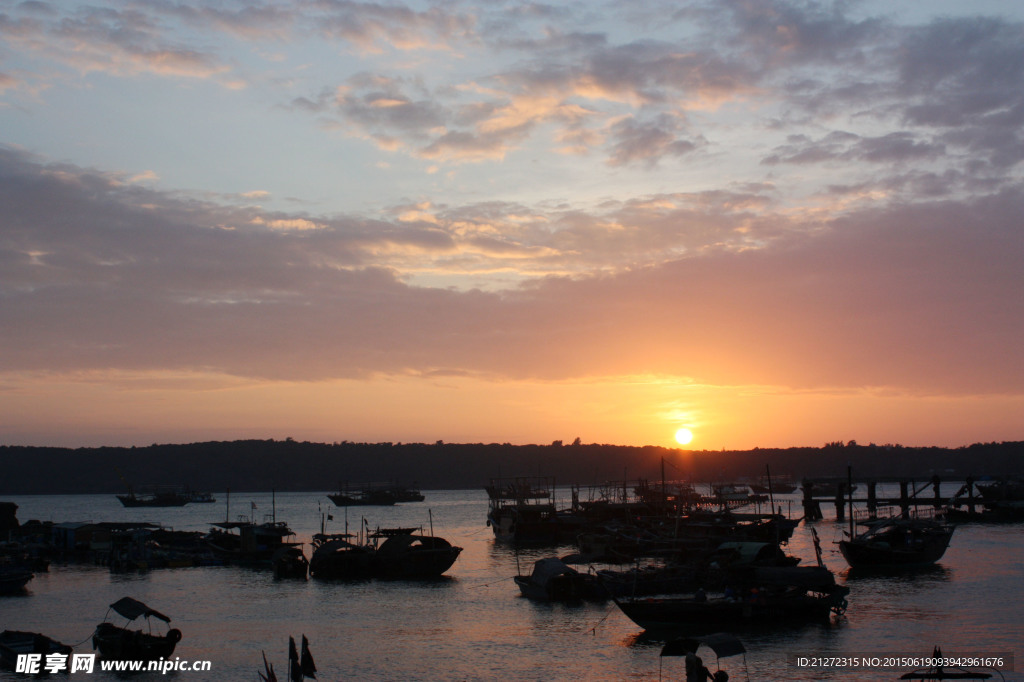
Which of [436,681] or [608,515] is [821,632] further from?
[608,515]

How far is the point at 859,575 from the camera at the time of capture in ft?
204

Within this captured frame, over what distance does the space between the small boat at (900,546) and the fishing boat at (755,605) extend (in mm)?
18889

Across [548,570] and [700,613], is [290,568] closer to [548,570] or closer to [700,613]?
[548,570]

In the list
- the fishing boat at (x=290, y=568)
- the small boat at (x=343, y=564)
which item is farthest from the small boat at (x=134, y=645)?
the fishing boat at (x=290, y=568)

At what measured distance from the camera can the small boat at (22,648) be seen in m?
35.2

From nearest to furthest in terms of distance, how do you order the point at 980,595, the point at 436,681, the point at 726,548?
the point at 436,681 < the point at 980,595 < the point at 726,548

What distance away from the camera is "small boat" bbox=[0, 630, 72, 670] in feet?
115

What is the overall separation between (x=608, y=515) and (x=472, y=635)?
54.2 meters

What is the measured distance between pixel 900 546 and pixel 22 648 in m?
56.8

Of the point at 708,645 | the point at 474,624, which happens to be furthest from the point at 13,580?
the point at 708,645

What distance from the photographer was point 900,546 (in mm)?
65125

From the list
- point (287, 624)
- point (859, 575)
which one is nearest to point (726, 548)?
point (859, 575)

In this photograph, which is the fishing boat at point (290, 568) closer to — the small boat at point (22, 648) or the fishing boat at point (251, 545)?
the fishing boat at point (251, 545)

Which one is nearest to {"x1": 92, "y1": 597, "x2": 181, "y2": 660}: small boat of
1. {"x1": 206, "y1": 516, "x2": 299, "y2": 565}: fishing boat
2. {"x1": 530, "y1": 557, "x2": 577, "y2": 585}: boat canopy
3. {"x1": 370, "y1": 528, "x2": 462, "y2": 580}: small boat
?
{"x1": 530, "y1": 557, "x2": 577, "y2": 585}: boat canopy
